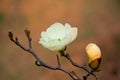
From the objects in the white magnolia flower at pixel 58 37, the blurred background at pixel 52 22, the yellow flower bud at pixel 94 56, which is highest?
the white magnolia flower at pixel 58 37

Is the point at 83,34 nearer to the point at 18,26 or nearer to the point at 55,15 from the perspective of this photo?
the point at 55,15

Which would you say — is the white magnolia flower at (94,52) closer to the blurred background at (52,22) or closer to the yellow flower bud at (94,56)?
the yellow flower bud at (94,56)

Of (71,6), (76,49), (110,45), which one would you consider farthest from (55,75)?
(71,6)

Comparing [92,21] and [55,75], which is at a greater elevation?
[92,21]

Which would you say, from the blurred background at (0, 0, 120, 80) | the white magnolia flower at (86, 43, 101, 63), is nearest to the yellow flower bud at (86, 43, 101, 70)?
the white magnolia flower at (86, 43, 101, 63)

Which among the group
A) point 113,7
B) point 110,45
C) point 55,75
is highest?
point 113,7

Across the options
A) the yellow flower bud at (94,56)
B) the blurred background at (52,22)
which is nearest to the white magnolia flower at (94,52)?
the yellow flower bud at (94,56)

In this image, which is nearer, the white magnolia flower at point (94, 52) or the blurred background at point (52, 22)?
the white magnolia flower at point (94, 52)
